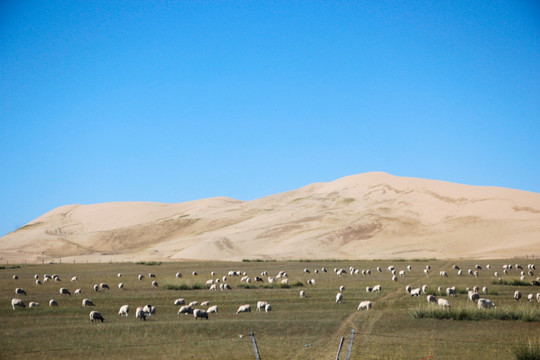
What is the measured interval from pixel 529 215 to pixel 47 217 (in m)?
141

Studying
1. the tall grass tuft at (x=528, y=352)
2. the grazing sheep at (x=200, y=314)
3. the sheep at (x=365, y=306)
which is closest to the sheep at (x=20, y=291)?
the grazing sheep at (x=200, y=314)

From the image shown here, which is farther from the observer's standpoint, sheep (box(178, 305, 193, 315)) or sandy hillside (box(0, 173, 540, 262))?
sandy hillside (box(0, 173, 540, 262))

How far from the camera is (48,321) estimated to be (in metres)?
24.2

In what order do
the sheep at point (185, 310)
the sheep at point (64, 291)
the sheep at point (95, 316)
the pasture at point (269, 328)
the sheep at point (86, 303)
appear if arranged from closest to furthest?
the pasture at point (269, 328), the sheep at point (95, 316), the sheep at point (185, 310), the sheep at point (86, 303), the sheep at point (64, 291)

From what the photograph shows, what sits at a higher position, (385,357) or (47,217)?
(47,217)

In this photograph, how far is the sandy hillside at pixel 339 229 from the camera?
78.9 metres

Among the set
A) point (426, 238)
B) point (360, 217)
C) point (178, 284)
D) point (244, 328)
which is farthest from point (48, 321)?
point (360, 217)

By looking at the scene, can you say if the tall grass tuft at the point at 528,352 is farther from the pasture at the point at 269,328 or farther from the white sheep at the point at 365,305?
the white sheep at the point at 365,305

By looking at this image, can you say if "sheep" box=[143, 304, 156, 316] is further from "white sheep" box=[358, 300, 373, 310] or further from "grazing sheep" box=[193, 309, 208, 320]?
"white sheep" box=[358, 300, 373, 310]

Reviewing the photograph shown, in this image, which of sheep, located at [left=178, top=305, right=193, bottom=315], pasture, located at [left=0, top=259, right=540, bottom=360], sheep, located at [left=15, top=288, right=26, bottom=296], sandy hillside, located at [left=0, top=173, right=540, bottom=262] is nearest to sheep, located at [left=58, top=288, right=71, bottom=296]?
pasture, located at [left=0, top=259, right=540, bottom=360]

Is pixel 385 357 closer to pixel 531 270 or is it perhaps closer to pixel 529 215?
pixel 531 270

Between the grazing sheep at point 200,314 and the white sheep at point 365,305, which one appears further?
the white sheep at point 365,305

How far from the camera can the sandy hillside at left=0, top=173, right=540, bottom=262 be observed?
259ft

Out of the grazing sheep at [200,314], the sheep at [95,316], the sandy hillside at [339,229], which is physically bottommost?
the grazing sheep at [200,314]
